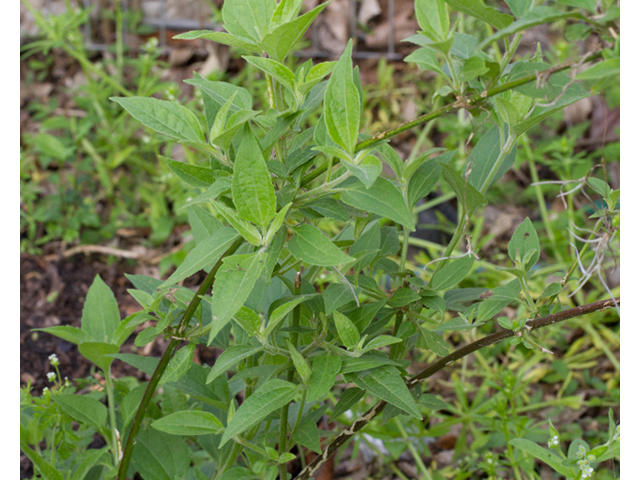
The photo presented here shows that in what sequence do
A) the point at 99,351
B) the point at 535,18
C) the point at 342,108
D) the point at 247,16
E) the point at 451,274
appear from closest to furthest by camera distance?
the point at 535,18
the point at 342,108
the point at 247,16
the point at 451,274
the point at 99,351

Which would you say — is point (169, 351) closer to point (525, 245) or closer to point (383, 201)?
point (383, 201)

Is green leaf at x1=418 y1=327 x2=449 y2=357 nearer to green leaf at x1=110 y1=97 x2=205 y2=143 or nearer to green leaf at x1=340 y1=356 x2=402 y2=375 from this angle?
green leaf at x1=340 y1=356 x2=402 y2=375

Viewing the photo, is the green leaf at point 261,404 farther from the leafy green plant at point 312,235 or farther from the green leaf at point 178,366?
the green leaf at point 178,366

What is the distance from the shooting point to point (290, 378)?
83cm

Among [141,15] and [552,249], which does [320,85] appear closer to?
[552,249]

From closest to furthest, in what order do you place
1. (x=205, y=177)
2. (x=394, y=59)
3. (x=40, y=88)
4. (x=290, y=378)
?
1. (x=205, y=177)
2. (x=290, y=378)
3. (x=40, y=88)
4. (x=394, y=59)

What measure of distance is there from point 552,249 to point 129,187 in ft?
5.79

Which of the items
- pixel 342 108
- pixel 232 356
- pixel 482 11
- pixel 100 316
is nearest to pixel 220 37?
pixel 342 108

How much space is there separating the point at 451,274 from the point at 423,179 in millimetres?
144

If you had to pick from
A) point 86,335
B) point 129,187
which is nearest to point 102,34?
point 129,187

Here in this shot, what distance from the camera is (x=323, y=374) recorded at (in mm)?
722

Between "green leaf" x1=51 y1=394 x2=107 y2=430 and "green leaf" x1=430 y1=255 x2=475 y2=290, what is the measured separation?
0.63 metres

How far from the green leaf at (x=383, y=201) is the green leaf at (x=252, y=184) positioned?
83 mm

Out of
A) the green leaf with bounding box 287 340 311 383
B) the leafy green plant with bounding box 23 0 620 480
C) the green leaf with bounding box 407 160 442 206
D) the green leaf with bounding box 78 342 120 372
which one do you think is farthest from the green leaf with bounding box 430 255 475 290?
the green leaf with bounding box 78 342 120 372
